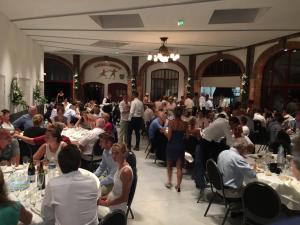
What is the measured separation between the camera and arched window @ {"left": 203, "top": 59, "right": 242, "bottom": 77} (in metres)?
14.7

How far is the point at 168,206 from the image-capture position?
16.4 ft

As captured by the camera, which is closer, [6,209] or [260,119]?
[6,209]

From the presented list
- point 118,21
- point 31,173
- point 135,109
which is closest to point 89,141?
point 31,173

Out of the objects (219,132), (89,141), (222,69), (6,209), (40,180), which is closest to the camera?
(6,209)

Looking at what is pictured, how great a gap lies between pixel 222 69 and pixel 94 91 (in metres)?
7.70

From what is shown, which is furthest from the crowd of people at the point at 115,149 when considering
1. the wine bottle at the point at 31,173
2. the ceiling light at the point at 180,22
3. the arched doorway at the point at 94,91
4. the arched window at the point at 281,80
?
the arched doorway at the point at 94,91

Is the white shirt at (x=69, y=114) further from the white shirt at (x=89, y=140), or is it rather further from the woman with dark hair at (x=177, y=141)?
the woman with dark hair at (x=177, y=141)

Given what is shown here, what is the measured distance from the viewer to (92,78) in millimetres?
18391

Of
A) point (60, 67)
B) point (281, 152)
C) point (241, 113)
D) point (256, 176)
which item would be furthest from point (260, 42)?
point (60, 67)

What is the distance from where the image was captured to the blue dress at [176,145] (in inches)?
224

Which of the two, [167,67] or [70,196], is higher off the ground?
[167,67]

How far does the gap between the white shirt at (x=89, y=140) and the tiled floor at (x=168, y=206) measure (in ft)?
3.84

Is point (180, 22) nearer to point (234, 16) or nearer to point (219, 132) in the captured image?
point (234, 16)

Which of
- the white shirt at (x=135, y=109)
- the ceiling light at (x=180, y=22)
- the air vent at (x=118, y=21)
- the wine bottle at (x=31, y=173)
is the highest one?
the air vent at (x=118, y=21)
